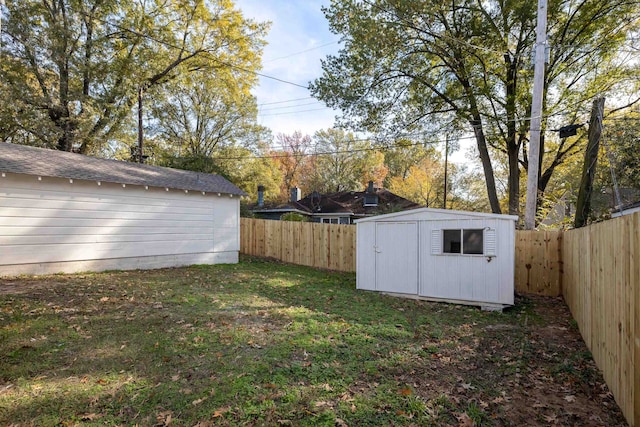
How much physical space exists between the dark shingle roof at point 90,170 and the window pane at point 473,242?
8592 millimetres

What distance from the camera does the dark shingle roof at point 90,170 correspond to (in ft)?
28.2

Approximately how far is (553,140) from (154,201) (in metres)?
19.3

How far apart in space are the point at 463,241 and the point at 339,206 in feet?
59.8

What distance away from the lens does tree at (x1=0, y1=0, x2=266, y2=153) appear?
14.7 m

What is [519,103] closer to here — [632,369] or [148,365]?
[632,369]

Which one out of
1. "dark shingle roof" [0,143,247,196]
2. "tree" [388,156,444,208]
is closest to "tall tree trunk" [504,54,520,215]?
"dark shingle roof" [0,143,247,196]

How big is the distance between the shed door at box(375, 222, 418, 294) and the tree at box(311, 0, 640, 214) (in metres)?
7.31

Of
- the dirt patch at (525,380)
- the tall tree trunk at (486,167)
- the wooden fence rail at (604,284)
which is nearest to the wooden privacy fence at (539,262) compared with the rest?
the wooden fence rail at (604,284)

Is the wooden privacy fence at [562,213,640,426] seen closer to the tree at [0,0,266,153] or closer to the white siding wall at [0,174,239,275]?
the white siding wall at [0,174,239,275]

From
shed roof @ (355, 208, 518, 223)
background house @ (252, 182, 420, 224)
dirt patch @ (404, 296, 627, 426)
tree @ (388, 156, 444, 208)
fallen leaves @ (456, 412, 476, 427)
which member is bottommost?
dirt patch @ (404, 296, 627, 426)

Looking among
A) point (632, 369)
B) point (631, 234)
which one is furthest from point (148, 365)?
point (631, 234)

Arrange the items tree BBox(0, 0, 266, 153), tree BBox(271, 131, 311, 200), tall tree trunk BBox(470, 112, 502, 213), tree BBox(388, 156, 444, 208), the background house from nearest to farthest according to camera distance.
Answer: tree BBox(0, 0, 266, 153), tall tree trunk BBox(470, 112, 502, 213), the background house, tree BBox(388, 156, 444, 208), tree BBox(271, 131, 311, 200)

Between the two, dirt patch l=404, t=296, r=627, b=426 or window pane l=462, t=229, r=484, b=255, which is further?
window pane l=462, t=229, r=484, b=255

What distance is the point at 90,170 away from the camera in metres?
9.84
